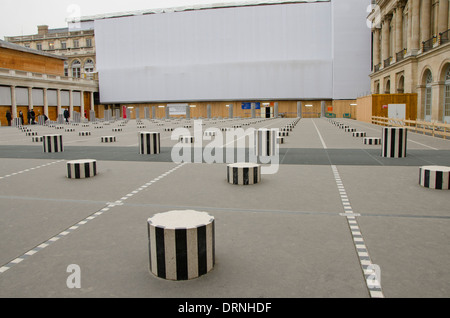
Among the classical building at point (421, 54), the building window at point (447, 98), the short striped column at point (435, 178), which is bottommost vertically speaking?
the short striped column at point (435, 178)

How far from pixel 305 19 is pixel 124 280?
6949cm

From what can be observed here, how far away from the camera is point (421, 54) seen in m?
Answer: 36.7

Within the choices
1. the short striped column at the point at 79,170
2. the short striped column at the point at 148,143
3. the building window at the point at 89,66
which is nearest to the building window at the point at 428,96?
the short striped column at the point at 148,143

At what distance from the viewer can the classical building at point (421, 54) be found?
33062 mm

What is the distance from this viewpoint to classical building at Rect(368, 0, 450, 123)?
33.1 metres

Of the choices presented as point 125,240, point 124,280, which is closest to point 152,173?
point 125,240

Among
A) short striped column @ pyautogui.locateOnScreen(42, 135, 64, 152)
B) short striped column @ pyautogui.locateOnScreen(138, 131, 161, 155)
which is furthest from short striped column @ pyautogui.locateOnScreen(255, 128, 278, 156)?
short striped column @ pyautogui.locateOnScreen(42, 135, 64, 152)

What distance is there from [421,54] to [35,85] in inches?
1924

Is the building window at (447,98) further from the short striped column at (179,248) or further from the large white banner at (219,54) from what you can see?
the large white banner at (219,54)

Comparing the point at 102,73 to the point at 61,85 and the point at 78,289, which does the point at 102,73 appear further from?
the point at 78,289

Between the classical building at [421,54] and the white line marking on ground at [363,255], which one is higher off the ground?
the classical building at [421,54]

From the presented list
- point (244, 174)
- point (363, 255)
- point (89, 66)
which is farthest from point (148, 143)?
point (89, 66)

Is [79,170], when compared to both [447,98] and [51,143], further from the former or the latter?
[447,98]

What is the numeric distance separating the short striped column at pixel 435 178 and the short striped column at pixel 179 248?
642 centimetres
